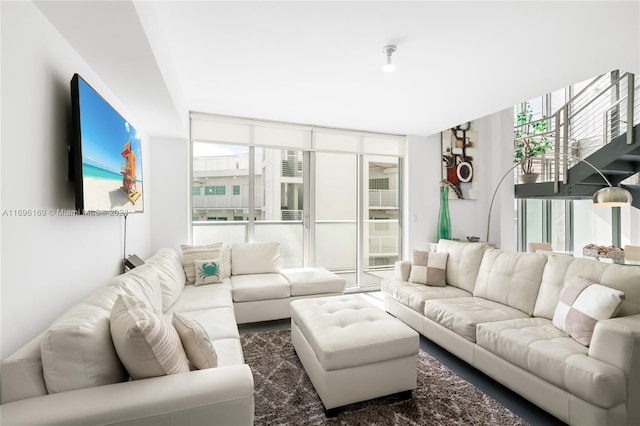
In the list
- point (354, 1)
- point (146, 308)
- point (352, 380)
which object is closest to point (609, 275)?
point (352, 380)

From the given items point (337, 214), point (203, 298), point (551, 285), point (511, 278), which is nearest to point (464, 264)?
point (511, 278)

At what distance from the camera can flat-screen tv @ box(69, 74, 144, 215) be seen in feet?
5.12

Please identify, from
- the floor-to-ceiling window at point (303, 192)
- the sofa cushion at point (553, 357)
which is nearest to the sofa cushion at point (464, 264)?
the sofa cushion at point (553, 357)

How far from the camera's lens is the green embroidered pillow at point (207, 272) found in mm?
3189

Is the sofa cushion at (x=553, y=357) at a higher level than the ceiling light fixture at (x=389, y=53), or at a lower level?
lower

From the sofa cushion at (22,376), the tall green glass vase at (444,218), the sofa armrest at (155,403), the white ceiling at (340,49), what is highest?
the white ceiling at (340,49)

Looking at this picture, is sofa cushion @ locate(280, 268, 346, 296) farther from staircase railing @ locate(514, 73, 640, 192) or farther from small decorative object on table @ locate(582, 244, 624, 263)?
staircase railing @ locate(514, 73, 640, 192)

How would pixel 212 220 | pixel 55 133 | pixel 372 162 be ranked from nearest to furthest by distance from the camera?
pixel 55 133
pixel 212 220
pixel 372 162

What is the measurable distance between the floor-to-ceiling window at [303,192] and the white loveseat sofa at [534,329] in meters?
1.51

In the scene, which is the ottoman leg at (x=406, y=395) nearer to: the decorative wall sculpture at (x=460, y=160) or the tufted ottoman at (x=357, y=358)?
the tufted ottoman at (x=357, y=358)

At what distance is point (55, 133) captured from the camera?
1.53 metres

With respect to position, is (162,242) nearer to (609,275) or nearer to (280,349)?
(280,349)

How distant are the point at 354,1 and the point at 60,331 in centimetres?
219

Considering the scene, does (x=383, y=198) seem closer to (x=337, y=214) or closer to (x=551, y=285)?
(x=337, y=214)
